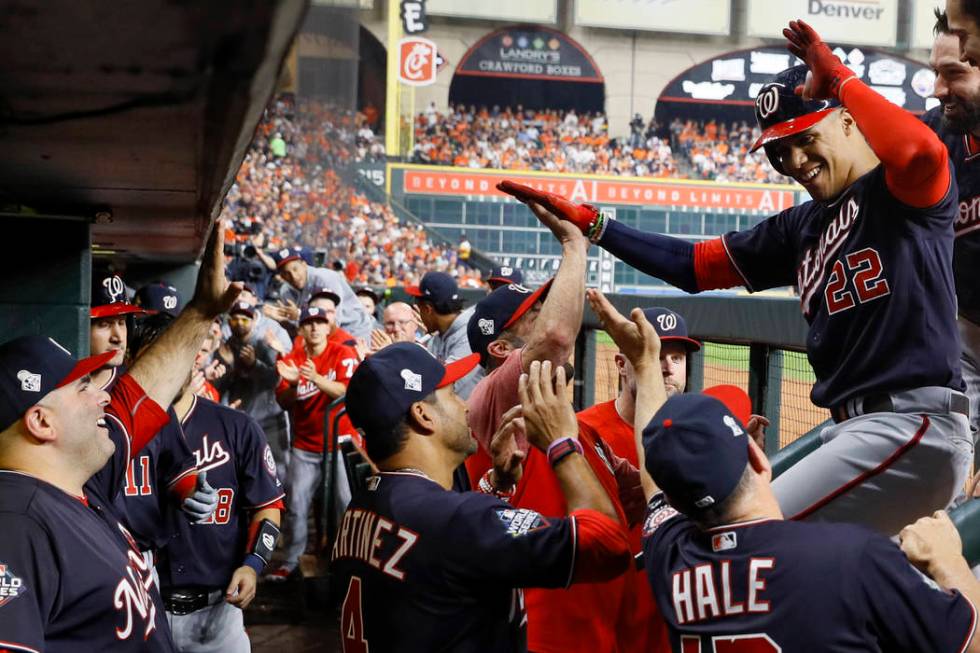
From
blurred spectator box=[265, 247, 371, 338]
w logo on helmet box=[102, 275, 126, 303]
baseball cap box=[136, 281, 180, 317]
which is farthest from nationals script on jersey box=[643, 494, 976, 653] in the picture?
blurred spectator box=[265, 247, 371, 338]

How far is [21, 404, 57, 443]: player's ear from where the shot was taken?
6.77 feet

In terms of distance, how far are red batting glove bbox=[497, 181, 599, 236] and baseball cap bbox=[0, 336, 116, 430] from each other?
106cm

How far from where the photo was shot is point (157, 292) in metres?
4.38

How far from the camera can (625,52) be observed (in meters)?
33.4

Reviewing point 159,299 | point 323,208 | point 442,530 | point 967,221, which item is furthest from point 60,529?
point 323,208

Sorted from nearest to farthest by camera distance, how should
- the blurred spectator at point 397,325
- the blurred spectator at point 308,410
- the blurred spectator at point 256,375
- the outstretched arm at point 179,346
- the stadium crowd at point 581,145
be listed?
1. the outstretched arm at point 179,346
2. the blurred spectator at point 308,410
3. the blurred spectator at point 397,325
4. the blurred spectator at point 256,375
5. the stadium crowd at point 581,145

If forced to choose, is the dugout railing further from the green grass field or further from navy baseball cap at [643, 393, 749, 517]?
navy baseball cap at [643, 393, 749, 517]

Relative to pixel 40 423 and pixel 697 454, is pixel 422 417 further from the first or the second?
pixel 40 423

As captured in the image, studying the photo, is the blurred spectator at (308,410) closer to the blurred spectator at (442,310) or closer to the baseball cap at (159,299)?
the blurred spectator at (442,310)

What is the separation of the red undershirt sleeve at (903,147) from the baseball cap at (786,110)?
0.45ft

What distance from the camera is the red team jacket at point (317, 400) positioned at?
6.17 m

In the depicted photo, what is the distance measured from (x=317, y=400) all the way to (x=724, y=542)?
4.70m

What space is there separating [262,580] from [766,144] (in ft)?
14.3

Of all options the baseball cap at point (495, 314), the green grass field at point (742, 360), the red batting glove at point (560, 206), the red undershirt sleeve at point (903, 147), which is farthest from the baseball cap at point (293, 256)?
the red undershirt sleeve at point (903, 147)
